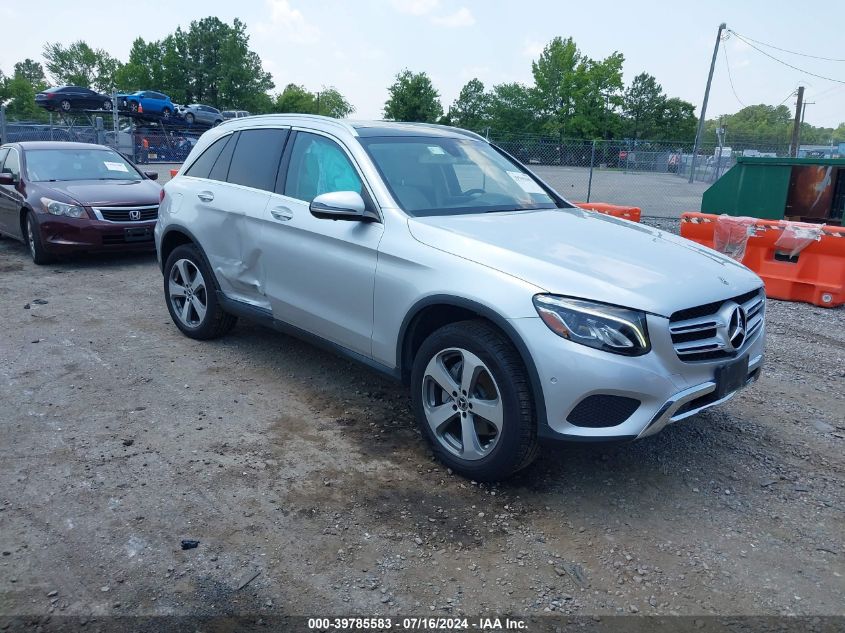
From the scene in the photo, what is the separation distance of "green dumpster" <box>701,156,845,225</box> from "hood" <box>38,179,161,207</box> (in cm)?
934

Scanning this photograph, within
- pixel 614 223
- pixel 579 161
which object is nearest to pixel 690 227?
pixel 614 223

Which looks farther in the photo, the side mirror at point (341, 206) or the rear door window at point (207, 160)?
the rear door window at point (207, 160)

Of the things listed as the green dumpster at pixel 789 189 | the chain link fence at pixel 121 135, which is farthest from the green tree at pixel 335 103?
the green dumpster at pixel 789 189

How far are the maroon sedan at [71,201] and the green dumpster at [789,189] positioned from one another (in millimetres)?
9360

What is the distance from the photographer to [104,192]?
347 inches

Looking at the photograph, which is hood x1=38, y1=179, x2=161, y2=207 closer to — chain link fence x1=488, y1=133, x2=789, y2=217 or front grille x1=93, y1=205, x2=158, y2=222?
front grille x1=93, y1=205, x2=158, y2=222

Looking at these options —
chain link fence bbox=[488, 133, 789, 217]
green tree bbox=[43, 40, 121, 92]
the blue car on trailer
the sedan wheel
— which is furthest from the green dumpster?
green tree bbox=[43, 40, 121, 92]

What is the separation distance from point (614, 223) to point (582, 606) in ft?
7.97

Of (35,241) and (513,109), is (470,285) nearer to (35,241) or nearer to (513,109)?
(35,241)

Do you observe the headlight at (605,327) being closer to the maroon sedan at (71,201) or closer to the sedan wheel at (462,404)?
the sedan wheel at (462,404)

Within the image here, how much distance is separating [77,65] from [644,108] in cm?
7702

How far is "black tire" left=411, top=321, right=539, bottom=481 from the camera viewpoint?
3.15 metres

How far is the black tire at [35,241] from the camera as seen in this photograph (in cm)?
856

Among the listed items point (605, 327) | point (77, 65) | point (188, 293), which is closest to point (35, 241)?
point (188, 293)
